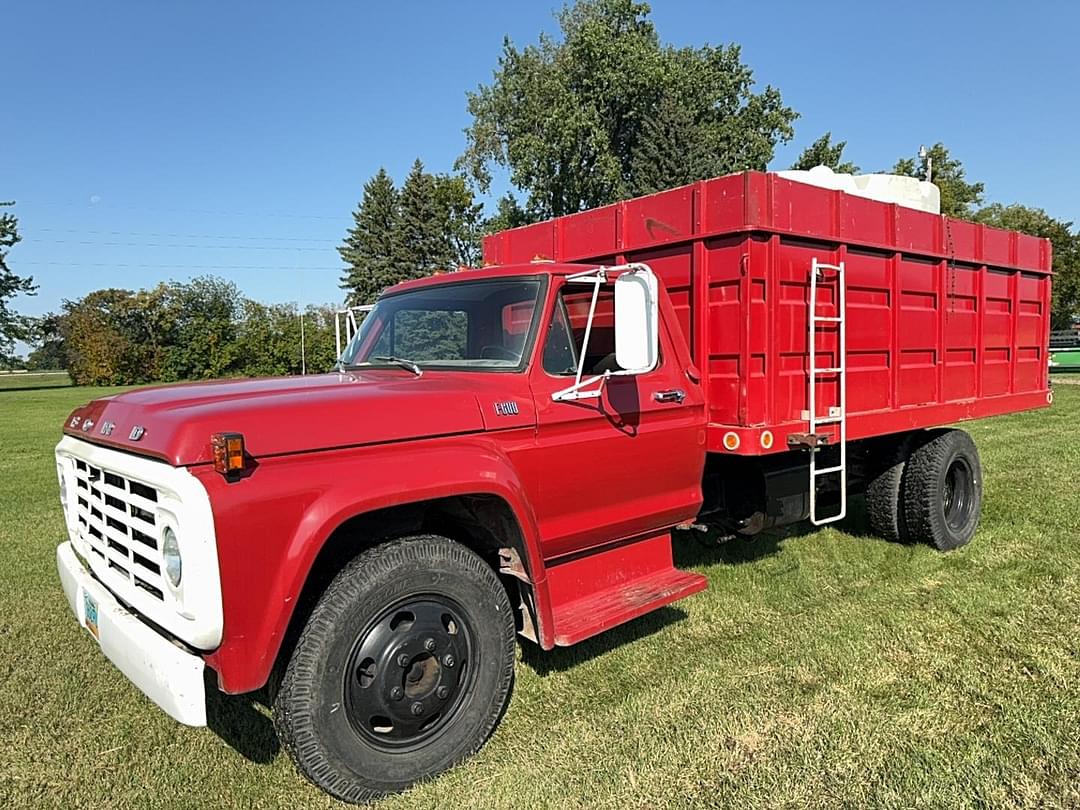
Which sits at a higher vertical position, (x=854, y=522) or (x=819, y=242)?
(x=819, y=242)

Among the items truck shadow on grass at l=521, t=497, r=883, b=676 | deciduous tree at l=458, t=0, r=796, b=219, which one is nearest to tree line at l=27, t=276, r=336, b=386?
deciduous tree at l=458, t=0, r=796, b=219

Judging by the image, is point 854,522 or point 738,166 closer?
point 854,522

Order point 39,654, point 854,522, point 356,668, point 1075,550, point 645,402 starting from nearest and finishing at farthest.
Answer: point 356,668, point 645,402, point 39,654, point 1075,550, point 854,522

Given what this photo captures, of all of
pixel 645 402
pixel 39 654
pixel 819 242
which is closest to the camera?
pixel 645 402

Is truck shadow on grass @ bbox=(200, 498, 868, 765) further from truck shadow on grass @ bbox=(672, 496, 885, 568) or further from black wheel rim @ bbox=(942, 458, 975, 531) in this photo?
black wheel rim @ bbox=(942, 458, 975, 531)

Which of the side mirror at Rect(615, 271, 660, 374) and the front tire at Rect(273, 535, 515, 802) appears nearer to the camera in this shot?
the front tire at Rect(273, 535, 515, 802)

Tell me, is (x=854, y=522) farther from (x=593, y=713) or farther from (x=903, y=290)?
(x=593, y=713)

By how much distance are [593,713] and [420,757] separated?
3.01 ft

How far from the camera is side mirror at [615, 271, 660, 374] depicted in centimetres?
336

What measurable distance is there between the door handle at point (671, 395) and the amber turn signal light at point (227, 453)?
2.17 m

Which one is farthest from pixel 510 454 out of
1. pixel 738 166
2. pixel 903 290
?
pixel 738 166

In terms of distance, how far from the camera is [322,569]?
2979 mm

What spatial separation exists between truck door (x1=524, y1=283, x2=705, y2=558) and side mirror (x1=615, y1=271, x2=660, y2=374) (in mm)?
328

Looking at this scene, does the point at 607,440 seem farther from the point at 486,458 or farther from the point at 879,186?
the point at 879,186
